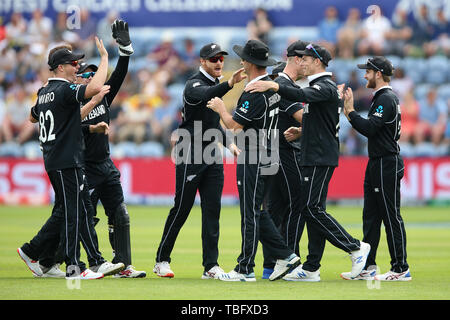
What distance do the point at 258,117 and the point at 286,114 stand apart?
1.10 metres

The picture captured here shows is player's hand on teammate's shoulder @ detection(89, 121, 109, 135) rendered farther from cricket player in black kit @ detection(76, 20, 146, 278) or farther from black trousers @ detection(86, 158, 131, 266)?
black trousers @ detection(86, 158, 131, 266)

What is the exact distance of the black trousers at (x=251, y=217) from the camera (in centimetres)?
927

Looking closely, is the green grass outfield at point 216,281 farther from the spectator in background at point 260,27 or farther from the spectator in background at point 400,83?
the spectator in background at point 260,27

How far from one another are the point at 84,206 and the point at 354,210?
11.7m

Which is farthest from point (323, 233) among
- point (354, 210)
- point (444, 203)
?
point (444, 203)

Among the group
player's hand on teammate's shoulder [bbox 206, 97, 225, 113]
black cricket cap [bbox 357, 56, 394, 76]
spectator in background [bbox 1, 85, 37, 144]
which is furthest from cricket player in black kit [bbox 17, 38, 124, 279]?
spectator in background [bbox 1, 85, 37, 144]

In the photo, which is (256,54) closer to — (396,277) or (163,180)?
(396,277)

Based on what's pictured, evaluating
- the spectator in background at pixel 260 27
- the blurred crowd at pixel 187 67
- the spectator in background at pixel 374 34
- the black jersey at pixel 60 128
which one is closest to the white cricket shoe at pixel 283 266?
the black jersey at pixel 60 128

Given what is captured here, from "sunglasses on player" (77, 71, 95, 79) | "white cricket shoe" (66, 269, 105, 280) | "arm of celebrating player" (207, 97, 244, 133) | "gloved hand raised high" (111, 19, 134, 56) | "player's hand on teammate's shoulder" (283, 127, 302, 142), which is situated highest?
"gloved hand raised high" (111, 19, 134, 56)

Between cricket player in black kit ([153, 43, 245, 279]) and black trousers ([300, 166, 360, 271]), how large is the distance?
1086 mm

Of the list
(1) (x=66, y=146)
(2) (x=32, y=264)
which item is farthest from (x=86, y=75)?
(2) (x=32, y=264)

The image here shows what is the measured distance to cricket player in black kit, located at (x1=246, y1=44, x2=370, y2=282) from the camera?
9211mm

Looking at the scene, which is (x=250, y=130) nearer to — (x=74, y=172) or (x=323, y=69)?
(x=323, y=69)

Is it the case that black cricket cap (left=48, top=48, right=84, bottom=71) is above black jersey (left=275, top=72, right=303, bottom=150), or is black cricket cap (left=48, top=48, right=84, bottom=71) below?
above
